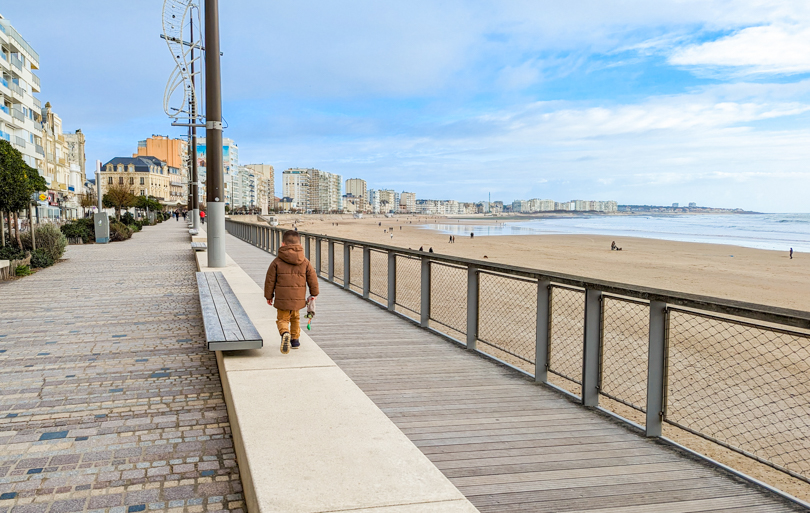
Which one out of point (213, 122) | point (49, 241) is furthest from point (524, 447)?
point (49, 241)

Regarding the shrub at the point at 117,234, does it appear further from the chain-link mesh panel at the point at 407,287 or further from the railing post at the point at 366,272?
the chain-link mesh panel at the point at 407,287

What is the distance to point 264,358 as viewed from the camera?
514 cm

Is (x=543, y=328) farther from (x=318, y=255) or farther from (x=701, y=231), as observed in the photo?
(x=701, y=231)

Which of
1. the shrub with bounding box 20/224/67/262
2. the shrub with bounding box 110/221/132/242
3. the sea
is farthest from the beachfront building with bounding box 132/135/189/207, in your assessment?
the shrub with bounding box 20/224/67/262

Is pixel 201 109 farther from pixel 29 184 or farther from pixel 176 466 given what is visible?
pixel 176 466

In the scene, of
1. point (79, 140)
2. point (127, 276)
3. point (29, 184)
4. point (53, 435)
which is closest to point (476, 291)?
point (53, 435)

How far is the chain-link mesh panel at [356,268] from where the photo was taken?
11.3 metres

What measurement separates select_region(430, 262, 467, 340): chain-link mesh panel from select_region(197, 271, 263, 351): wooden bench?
2.34 metres

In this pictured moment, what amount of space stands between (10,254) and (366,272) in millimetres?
11313

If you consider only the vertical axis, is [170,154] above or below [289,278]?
above

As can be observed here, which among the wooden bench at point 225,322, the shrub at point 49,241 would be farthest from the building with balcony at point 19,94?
the wooden bench at point 225,322

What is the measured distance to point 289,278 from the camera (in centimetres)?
572

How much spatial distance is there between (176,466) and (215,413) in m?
1.05

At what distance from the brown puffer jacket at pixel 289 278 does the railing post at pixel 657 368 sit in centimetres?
298
